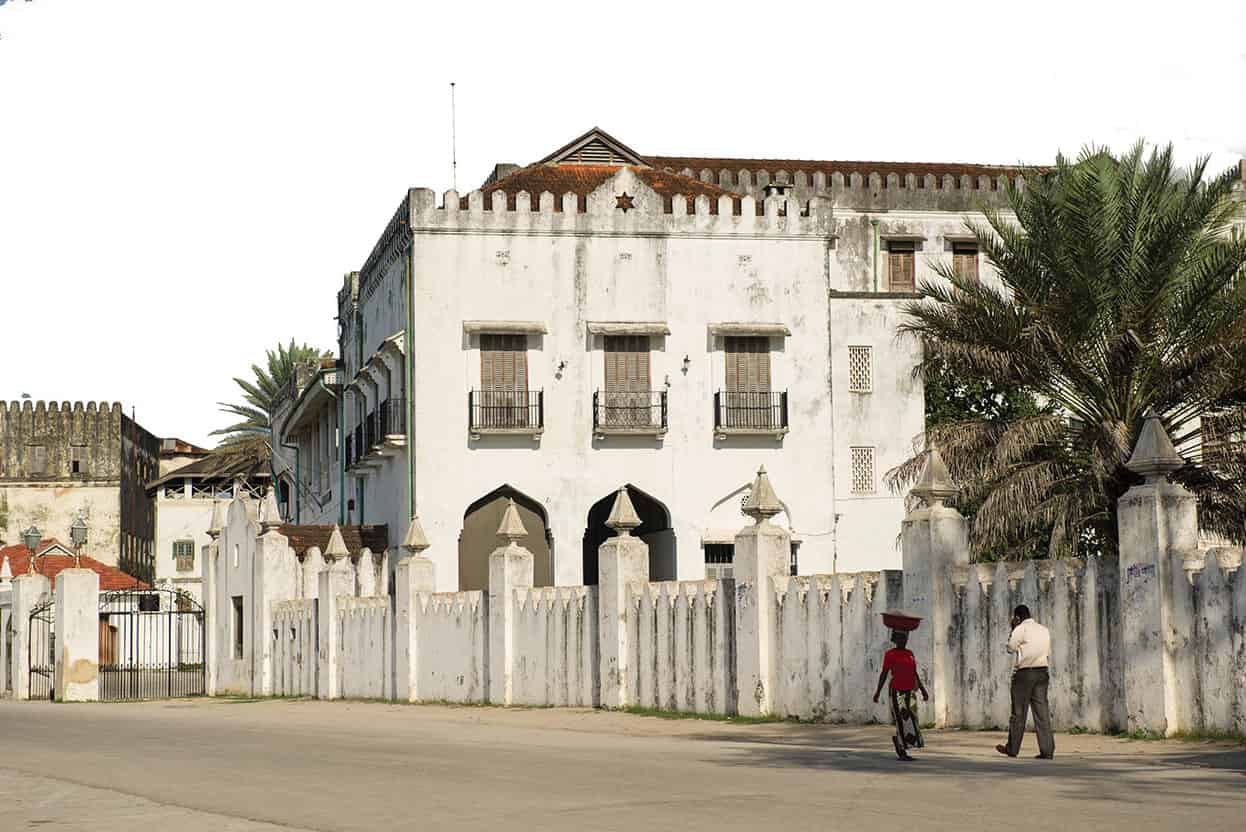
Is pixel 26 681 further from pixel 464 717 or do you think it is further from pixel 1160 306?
pixel 1160 306

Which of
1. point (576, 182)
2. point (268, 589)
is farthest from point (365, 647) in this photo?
point (576, 182)

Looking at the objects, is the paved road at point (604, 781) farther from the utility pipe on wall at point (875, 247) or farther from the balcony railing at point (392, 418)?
the utility pipe on wall at point (875, 247)

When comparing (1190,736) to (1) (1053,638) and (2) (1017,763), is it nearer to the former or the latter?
(1) (1053,638)

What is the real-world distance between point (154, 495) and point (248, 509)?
56.5 m

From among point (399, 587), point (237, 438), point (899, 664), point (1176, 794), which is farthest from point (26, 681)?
point (237, 438)

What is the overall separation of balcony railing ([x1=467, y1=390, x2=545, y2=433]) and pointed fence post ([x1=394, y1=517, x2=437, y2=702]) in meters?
10.3

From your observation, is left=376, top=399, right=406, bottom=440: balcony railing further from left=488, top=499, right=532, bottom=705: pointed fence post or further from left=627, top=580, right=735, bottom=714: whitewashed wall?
left=627, top=580, right=735, bottom=714: whitewashed wall

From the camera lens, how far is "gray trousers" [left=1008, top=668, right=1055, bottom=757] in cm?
1575

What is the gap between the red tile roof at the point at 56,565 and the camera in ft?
195

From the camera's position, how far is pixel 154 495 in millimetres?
91812

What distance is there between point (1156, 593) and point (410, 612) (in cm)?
1530

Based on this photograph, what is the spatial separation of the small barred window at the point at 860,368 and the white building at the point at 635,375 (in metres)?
0.05

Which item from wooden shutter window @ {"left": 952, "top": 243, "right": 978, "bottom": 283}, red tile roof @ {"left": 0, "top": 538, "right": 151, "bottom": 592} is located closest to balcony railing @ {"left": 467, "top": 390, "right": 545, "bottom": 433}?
wooden shutter window @ {"left": 952, "top": 243, "right": 978, "bottom": 283}

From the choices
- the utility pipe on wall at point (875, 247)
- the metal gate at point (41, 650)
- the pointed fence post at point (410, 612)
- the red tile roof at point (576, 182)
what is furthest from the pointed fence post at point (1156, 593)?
the utility pipe on wall at point (875, 247)
